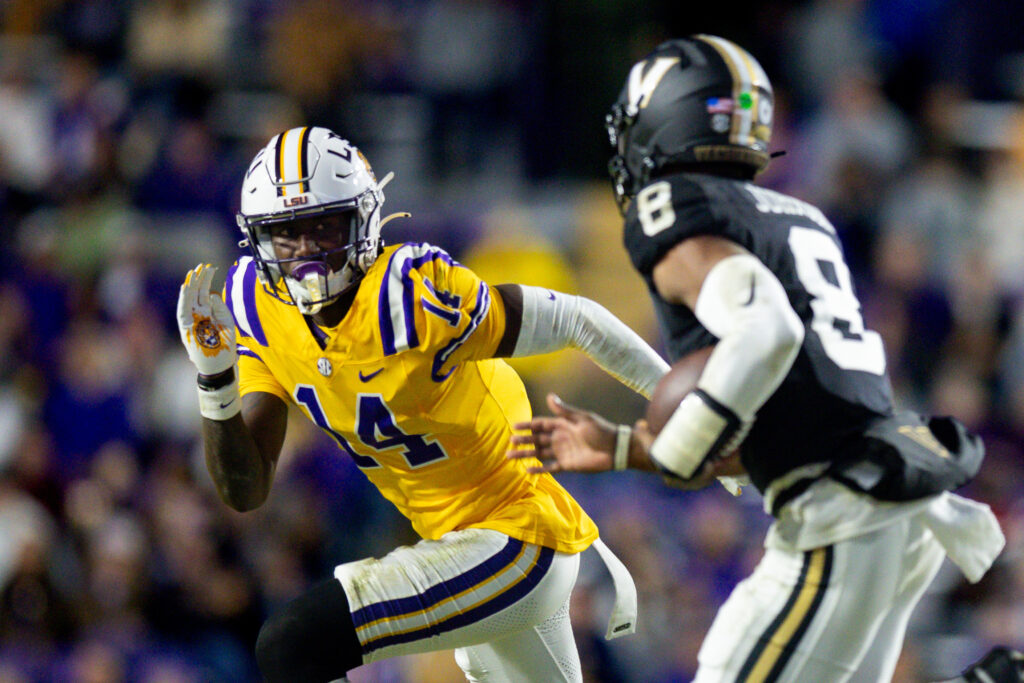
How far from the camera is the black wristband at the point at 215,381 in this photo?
11.6 feet

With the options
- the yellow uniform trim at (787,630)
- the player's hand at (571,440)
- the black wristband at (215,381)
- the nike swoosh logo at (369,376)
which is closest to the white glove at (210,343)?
the black wristband at (215,381)

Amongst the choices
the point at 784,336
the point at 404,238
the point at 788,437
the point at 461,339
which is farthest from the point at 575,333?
the point at 404,238

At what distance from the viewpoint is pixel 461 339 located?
357cm

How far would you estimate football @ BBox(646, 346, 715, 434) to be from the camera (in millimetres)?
2939

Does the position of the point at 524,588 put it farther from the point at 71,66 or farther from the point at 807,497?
the point at 71,66

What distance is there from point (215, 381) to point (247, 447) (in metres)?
0.21

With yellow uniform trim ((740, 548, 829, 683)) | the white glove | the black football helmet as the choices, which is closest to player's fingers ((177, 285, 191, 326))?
the white glove

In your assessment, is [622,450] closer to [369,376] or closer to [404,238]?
[369,376]

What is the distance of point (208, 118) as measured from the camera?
26.1 ft

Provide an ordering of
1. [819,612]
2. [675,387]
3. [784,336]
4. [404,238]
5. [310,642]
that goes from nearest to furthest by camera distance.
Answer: [784,336] < [819,612] < [675,387] < [310,642] < [404,238]

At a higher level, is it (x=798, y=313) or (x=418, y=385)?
(x=798, y=313)

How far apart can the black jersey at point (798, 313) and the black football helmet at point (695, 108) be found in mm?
115

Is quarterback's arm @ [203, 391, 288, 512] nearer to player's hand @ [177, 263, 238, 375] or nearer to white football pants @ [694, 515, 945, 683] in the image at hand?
player's hand @ [177, 263, 238, 375]

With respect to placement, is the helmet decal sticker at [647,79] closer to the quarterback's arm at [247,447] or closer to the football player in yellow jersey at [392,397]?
the football player in yellow jersey at [392,397]
